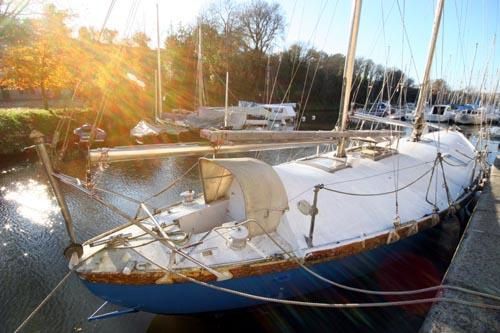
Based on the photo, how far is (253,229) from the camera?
5.12 m

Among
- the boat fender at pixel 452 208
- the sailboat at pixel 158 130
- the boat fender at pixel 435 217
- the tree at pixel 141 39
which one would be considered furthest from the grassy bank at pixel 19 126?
the boat fender at pixel 452 208

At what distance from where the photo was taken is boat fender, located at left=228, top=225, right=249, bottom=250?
4914mm

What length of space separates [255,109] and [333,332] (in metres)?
26.5

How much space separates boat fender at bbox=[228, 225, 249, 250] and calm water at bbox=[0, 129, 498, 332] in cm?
174

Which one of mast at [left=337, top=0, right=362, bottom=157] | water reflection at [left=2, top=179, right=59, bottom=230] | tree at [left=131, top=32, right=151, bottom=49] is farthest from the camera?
tree at [left=131, top=32, right=151, bottom=49]

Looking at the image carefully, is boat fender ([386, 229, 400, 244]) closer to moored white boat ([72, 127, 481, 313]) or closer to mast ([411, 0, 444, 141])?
moored white boat ([72, 127, 481, 313])

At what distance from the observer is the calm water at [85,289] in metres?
6.06

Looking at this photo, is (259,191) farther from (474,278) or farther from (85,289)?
(85,289)

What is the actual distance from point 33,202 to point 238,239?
10833 mm

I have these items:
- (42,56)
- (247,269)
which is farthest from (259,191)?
(42,56)

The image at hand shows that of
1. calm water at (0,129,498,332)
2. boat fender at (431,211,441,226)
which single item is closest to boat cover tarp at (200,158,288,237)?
calm water at (0,129,498,332)

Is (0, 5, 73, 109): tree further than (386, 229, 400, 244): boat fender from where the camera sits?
Yes

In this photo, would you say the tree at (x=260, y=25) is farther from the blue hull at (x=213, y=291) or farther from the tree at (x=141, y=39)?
the blue hull at (x=213, y=291)

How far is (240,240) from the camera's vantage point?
493cm
